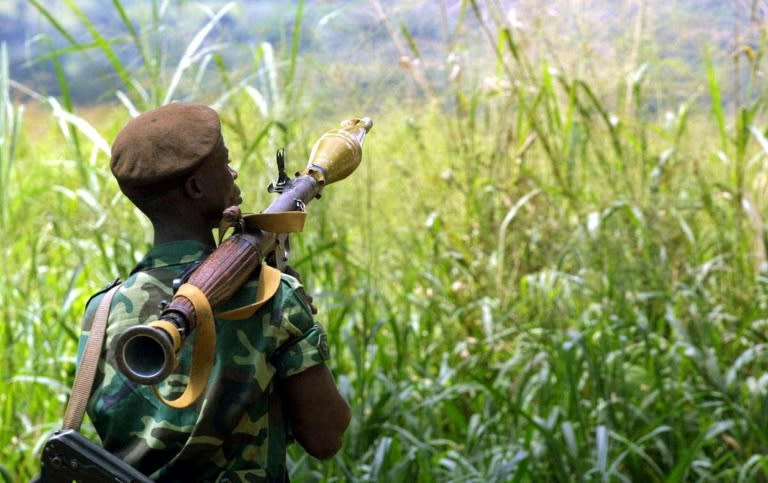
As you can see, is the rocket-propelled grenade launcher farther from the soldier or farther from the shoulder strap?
the shoulder strap

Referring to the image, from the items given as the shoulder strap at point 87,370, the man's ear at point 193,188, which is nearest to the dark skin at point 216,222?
the man's ear at point 193,188

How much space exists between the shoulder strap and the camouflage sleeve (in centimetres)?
25

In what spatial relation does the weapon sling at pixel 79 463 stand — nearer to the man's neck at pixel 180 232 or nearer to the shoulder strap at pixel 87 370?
the shoulder strap at pixel 87 370

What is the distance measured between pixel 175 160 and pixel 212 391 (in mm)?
333

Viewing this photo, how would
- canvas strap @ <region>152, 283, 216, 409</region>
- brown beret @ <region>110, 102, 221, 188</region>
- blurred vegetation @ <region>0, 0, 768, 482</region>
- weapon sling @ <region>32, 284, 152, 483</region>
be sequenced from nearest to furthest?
canvas strap @ <region>152, 283, 216, 409</region>, weapon sling @ <region>32, 284, 152, 483</region>, brown beret @ <region>110, 102, 221, 188</region>, blurred vegetation @ <region>0, 0, 768, 482</region>

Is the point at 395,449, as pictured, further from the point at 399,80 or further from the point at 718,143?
the point at 718,143

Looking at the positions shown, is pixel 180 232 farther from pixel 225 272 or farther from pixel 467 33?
pixel 467 33

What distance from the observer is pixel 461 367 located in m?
4.06

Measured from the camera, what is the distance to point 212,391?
1.79 metres

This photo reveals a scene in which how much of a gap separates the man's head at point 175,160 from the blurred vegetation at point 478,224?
4.44 feet

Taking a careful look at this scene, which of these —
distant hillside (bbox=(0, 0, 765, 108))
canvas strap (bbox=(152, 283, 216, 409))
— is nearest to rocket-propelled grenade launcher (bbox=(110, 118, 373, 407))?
canvas strap (bbox=(152, 283, 216, 409))

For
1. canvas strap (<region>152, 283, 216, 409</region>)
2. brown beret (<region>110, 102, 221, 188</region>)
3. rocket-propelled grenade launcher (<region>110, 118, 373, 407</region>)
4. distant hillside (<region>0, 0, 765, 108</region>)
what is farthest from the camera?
distant hillside (<region>0, 0, 765, 108</region>)

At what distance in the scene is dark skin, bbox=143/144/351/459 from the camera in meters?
1.80

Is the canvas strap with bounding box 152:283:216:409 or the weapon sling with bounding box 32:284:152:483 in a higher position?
the canvas strap with bounding box 152:283:216:409
